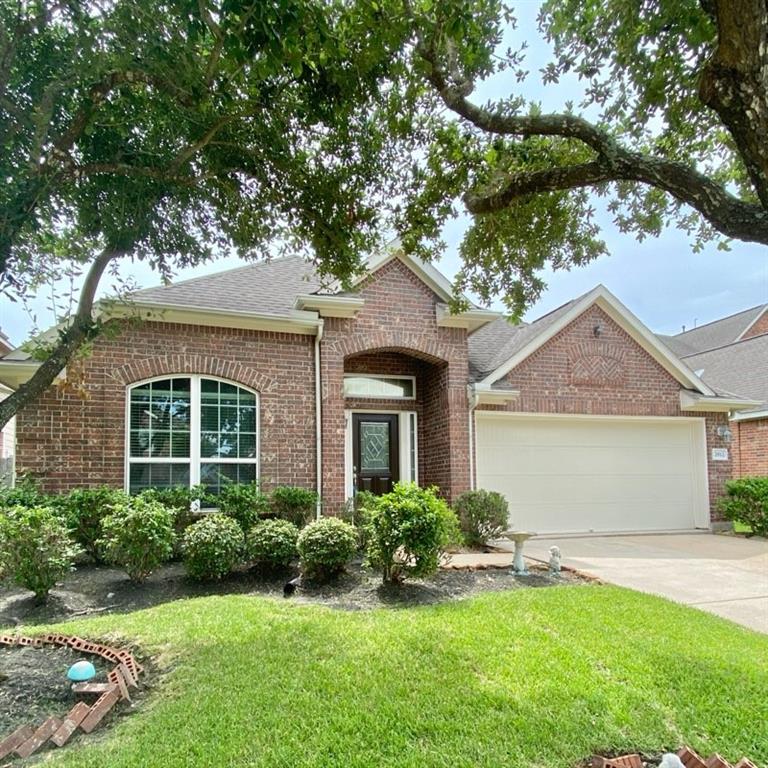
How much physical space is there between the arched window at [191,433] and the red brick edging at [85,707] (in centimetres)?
453

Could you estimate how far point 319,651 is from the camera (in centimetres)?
465

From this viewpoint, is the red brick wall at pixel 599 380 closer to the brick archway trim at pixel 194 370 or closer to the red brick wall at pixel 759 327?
the brick archway trim at pixel 194 370

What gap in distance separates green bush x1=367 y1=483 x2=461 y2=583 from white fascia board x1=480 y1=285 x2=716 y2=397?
5567 millimetres

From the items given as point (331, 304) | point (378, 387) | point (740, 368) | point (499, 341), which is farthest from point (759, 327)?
point (331, 304)

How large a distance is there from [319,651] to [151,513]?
136 inches

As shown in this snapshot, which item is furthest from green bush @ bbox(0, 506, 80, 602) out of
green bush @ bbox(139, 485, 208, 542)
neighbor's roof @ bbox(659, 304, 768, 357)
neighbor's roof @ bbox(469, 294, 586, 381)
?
neighbor's roof @ bbox(659, 304, 768, 357)

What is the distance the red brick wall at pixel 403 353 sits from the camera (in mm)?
10415

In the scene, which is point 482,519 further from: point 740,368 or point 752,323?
point 752,323

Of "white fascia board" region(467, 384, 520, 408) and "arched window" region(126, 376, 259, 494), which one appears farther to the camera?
"white fascia board" region(467, 384, 520, 408)

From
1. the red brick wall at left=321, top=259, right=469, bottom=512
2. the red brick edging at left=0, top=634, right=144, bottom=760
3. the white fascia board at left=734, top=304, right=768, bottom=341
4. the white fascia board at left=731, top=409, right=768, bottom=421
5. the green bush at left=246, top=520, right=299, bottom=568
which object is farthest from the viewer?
the white fascia board at left=734, top=304, right=768, bottom=341

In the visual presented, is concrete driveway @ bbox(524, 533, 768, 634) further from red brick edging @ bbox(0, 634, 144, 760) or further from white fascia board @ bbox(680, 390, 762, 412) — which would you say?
red brick edging @ bbox(0, 634, 144, 760)

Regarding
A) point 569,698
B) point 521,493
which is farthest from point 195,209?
point 521,493

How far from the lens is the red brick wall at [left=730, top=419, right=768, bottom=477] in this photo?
1554 centimetres

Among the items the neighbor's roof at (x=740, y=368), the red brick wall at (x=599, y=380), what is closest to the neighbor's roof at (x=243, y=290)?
the red brick wall at (x=599, y=380)
